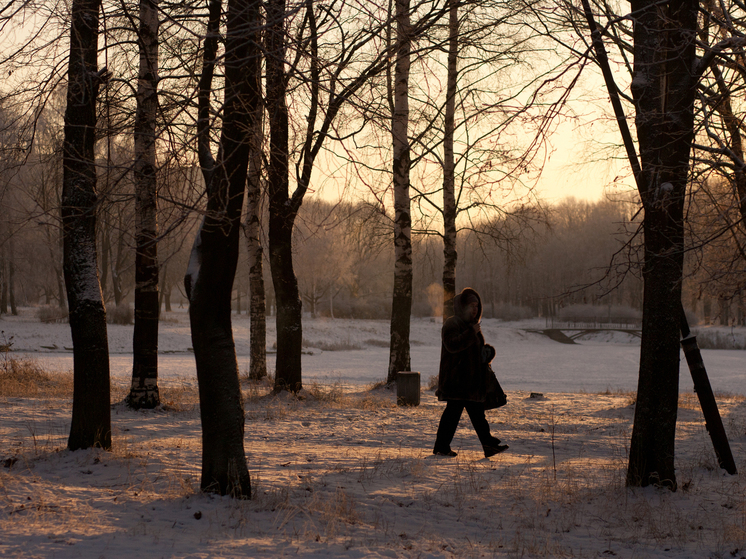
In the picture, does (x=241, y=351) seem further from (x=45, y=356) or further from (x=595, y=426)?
(x=595, y=426)

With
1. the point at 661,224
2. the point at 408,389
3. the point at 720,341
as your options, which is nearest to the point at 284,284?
the point at 408,389

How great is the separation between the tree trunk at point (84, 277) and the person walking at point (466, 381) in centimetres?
352

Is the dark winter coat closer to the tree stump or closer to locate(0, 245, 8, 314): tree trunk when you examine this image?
the tree stump

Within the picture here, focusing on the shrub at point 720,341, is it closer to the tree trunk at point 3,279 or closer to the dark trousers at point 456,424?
the dark trousers at point 456,424

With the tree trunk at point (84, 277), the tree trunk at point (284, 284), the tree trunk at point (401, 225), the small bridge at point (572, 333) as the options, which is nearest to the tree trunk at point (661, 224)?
the tree trunk at point (84, 277)

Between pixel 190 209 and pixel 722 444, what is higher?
pixel 190 209

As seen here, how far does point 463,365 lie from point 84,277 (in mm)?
4033

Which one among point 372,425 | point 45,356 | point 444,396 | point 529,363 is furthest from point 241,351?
point 444,396

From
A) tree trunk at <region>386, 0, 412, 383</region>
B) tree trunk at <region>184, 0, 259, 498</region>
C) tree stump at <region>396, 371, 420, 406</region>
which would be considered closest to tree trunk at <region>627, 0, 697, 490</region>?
tree trunk at <region>184, 0, 259, 498</region>

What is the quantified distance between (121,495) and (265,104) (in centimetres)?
335

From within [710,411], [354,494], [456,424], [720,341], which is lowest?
[720,341]

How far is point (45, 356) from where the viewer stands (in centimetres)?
2300

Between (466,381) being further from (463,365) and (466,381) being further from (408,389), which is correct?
(408,389)

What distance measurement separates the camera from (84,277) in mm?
5895
